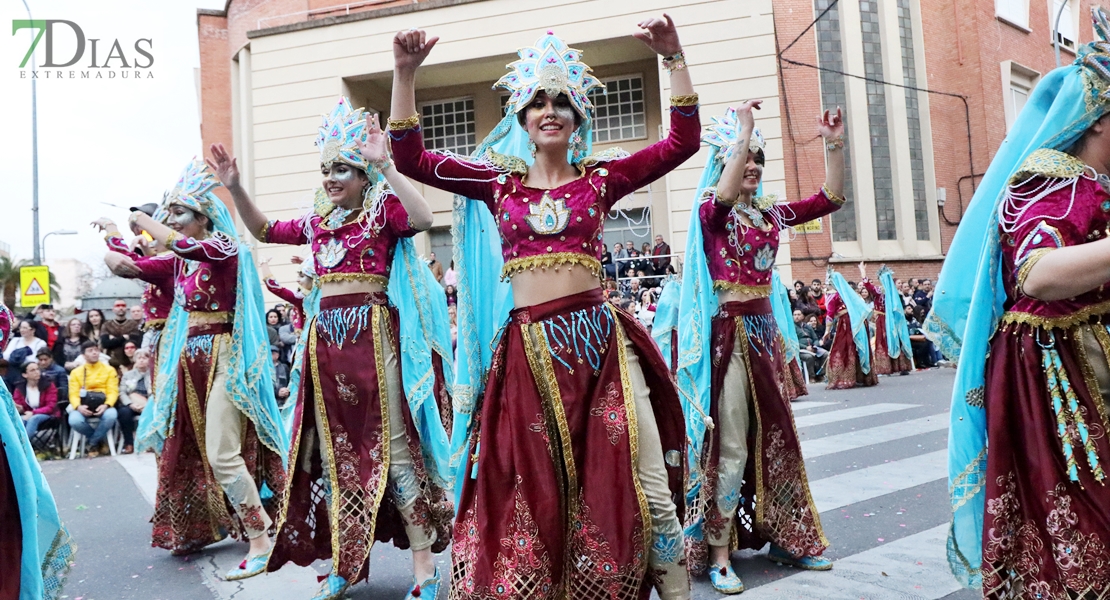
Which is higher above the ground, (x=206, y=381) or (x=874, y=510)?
(x=206, y=381)

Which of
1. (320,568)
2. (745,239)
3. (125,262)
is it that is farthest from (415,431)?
(125,262)

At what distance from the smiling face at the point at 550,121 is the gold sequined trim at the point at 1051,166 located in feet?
5.07

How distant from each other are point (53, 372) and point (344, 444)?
325 inches

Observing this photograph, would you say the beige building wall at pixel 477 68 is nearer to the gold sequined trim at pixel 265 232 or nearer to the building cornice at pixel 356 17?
the building cornice at pixel 356 17

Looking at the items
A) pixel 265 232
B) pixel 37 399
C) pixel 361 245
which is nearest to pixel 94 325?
pixel 37 399

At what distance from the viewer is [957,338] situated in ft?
10.1

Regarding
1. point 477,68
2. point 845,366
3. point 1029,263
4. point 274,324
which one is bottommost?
point 845,366

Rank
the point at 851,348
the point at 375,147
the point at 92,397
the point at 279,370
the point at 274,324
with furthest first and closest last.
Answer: the point at 851,348
the point at 274,324
the point at 279,370
the point at 92,397
the point at 375,147

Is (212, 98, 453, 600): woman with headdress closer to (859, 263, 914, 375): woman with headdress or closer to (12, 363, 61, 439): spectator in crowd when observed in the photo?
(12, 363, 61, 439): spectator in crowd

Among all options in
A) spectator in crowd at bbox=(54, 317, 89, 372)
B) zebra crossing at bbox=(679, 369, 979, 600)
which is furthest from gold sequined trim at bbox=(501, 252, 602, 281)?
spectator in crowd at bbox=(54, 317, 89, 372)

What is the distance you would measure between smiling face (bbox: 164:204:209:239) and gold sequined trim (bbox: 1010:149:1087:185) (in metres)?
4.50

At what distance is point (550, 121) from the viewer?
3447 millimetres

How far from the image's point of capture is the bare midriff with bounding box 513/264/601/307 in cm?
333

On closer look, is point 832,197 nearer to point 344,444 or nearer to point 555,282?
point 555,282
